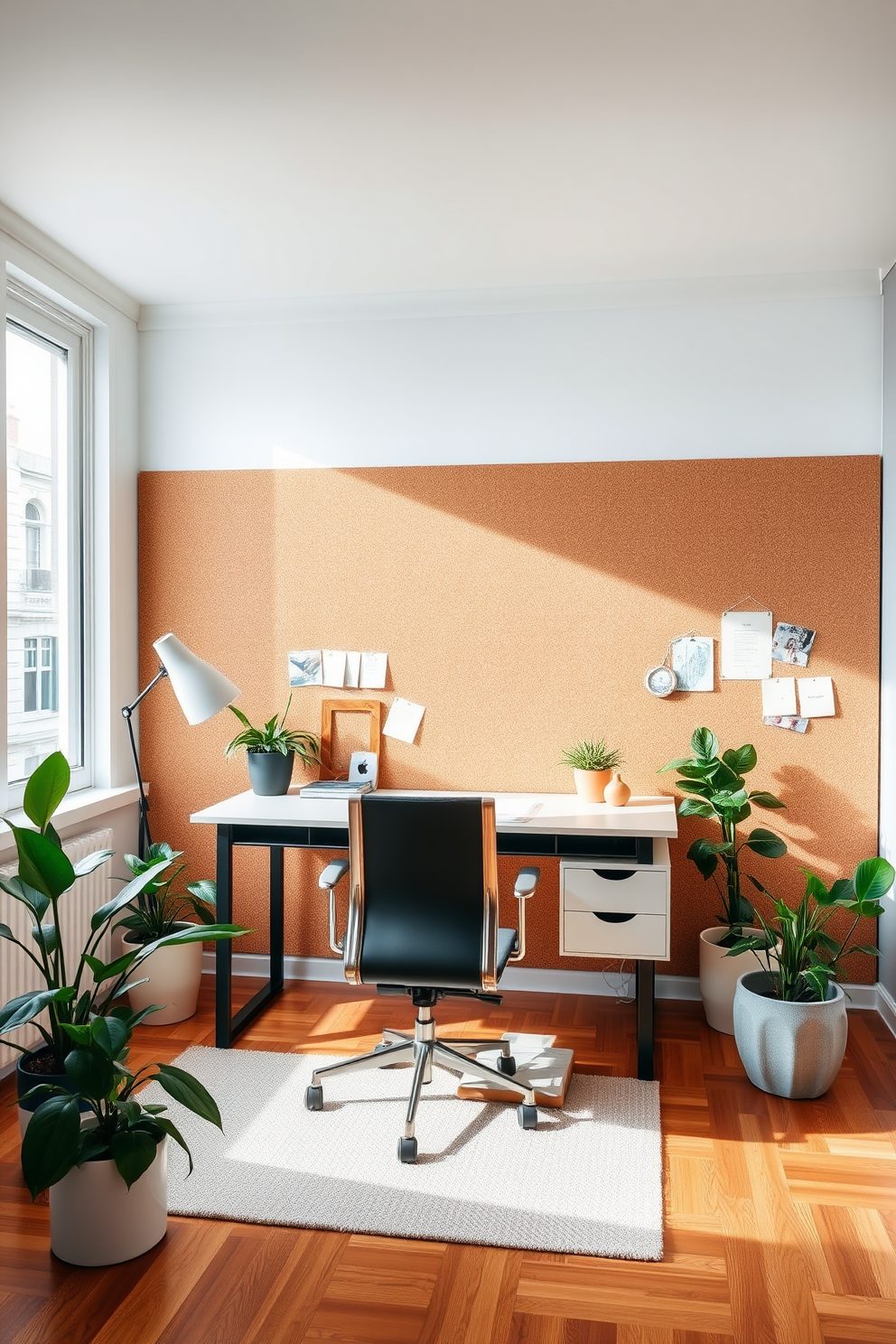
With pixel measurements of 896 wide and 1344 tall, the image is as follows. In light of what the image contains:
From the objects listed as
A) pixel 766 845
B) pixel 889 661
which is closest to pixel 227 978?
pixel 766 845

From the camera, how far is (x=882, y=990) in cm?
347

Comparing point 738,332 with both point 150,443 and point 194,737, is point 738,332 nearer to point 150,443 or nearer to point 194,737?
point 150,443

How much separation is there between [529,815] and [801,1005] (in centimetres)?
94

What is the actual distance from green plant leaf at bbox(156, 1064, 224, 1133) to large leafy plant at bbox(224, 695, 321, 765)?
1.55m

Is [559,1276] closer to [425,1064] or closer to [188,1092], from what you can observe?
[425,1064]

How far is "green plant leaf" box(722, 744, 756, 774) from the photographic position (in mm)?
3381

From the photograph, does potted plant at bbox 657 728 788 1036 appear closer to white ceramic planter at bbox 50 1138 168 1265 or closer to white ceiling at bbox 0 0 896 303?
white ceiling at bbox 0 0 896 303

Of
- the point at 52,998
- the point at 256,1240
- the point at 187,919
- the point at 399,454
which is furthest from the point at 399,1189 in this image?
the point at 399,454

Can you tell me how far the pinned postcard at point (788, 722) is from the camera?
11.6 feet

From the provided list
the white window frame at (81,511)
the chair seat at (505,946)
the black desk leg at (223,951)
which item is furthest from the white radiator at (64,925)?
the chair seat at (505,946)

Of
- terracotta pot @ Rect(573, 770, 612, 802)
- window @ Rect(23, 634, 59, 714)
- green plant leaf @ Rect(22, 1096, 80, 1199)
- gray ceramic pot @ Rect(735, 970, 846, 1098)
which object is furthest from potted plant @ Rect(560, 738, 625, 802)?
green plant leaf @ Rect(22, 1096, 80, 1199)

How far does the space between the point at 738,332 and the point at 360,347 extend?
137 centimetres

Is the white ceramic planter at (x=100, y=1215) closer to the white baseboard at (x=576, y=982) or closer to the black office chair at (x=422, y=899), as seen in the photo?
the black office chair at (x=422, y=899)

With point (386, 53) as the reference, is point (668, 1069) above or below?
below
